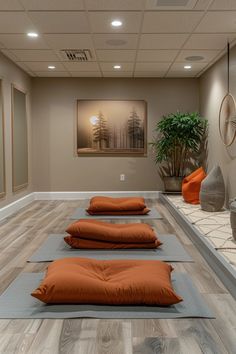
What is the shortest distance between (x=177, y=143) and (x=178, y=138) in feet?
0.34

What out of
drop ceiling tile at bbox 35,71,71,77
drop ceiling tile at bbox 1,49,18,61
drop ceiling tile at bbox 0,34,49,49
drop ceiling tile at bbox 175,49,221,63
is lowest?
drop ceiling tile at bbox 175,49,221,63

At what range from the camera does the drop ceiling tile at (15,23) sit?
Answer: 11.4 ft

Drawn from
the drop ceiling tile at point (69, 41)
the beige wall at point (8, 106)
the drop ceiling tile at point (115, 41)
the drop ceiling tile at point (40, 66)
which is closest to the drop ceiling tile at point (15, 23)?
the drop ceiling tile at point (69, 41)

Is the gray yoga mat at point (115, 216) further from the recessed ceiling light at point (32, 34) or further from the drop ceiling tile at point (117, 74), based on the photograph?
the drop ceiling tile at point (117, 74)

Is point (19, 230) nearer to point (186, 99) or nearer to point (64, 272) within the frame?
point (64, 272)

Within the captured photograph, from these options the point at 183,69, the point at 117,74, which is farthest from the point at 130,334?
the point at 117,74

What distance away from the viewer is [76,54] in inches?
193

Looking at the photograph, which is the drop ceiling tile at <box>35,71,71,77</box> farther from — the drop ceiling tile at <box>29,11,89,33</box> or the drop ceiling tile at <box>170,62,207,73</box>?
the drop ceiling tile at <box>29,11,89,33</box>

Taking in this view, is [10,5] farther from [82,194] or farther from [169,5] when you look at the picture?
[82,194]

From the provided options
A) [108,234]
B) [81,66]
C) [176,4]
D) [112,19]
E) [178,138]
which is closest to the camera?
[108,234]

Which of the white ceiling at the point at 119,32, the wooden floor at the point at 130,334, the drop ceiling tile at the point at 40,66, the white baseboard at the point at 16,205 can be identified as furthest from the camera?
the drop ceiling tile at the point at 40,66

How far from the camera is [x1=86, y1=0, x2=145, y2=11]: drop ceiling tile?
3189 millimetres

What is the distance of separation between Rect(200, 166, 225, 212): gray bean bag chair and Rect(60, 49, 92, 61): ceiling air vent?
2167 millimetres

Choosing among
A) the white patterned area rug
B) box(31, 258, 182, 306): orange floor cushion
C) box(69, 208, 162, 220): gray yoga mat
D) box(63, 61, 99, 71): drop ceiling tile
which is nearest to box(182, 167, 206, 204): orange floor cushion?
the white patterned area rug
